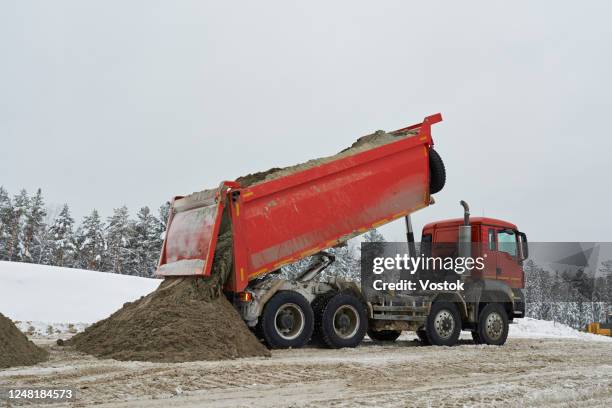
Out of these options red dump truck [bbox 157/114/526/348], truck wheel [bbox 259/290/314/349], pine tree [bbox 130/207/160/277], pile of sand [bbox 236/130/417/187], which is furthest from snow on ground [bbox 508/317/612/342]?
pine tree [bbox 130/207/160/277]

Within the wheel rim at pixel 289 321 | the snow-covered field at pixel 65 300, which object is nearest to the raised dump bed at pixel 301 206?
the wheel rim at pixel 289 321

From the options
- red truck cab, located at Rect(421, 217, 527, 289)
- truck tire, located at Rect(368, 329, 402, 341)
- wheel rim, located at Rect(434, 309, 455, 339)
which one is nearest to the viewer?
wheel rim, located at Rect(434, 309, 455, 339)

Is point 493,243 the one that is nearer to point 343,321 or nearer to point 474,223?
point 474,223

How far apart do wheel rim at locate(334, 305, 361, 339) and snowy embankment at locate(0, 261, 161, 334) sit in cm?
604

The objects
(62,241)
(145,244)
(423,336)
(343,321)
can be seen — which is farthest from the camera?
(62,241)

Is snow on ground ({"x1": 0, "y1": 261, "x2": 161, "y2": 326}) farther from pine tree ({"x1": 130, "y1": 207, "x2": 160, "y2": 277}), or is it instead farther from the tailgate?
pine tree ({"x1": 130, "y1": 207, "x2": 160, "y2": 277})

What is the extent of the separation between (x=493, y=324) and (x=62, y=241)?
52.2 meters

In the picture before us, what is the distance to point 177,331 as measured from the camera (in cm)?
773

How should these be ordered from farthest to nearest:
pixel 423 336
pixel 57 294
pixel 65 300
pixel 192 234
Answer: pixel 57 294, pixel 65 300, pixel 423 336, pixel 192 234

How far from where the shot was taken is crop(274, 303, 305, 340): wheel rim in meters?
9.34

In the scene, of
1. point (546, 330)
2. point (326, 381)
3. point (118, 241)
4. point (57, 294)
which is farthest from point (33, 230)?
point (326, 381)

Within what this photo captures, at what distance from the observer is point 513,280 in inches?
483

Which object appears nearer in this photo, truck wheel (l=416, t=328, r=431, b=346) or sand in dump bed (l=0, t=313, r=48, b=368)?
sand in dump bed (l=0, t=313, r=48, b=368)

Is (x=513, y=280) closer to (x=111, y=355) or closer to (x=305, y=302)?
(x=305, y=302)
